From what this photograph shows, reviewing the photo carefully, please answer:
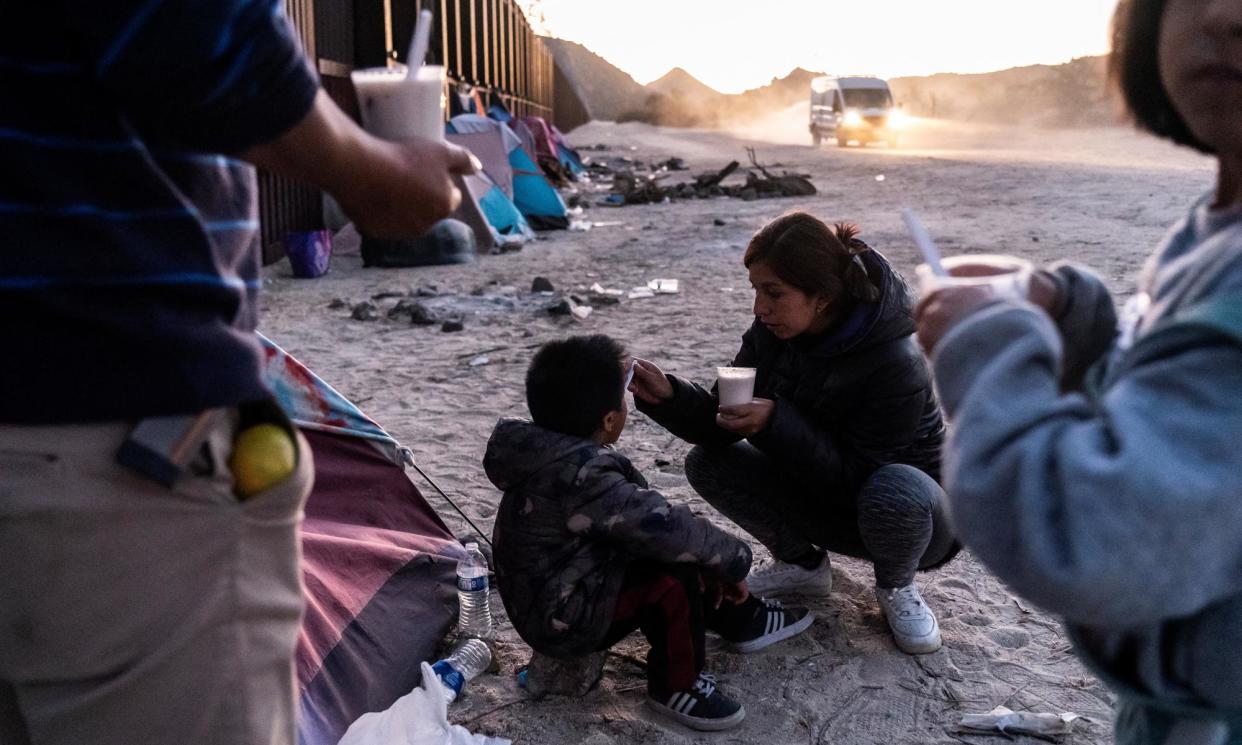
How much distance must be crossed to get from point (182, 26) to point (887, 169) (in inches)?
854

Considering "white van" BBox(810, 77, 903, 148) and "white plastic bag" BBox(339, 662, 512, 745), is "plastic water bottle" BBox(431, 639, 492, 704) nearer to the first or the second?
"white plastic bag" BBox(339, 662, 512, 745)

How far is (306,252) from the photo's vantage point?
10.0 m

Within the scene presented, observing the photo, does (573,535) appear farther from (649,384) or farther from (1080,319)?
(1080,319)

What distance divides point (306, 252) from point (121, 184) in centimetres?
924

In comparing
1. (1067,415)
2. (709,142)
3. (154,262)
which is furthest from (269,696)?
(709,142)

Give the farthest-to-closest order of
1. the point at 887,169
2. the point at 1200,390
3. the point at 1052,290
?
the point at 887,169 < the point at 1052,290 < the point at 1200,390

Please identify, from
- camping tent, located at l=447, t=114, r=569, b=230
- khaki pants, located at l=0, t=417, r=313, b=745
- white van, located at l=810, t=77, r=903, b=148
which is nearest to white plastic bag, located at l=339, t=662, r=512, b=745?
khaki pants, located at l=0, t=417, r=313, b=745

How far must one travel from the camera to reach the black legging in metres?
3.16

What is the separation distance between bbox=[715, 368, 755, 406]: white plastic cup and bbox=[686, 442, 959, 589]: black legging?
1.36 feet

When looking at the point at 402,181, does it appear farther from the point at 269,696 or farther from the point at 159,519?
the point at 269,696

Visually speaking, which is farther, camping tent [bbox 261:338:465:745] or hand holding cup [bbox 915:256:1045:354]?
camping tent [bbox 261:338:465:745]

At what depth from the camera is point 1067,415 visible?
3.44 ft

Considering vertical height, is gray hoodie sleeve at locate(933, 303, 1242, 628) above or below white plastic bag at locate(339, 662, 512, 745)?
above

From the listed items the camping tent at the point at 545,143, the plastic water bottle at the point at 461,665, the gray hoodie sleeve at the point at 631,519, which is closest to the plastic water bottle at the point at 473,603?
the plastic water bottle at the point at 461,665
